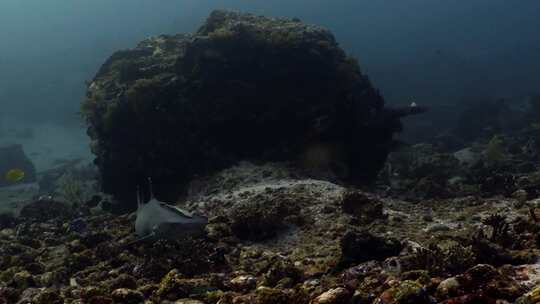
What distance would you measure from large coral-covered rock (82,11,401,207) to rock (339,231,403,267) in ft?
20.1

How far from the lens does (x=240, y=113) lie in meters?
11.9

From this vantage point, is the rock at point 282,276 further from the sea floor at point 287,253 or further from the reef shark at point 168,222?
the reef shark at point 168,222

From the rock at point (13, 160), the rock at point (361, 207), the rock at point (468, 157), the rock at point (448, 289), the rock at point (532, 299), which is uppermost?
the rock at point (532, 299)

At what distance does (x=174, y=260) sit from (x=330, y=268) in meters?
2.27

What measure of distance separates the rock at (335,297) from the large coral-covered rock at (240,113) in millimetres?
7925

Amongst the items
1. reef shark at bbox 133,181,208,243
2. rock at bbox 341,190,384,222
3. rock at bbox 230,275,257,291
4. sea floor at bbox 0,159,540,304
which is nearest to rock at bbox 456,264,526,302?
sea floor at bbox 0,159,540,304

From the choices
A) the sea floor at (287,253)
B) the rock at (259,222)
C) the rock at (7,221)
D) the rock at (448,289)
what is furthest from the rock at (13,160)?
the rock at (448,289)

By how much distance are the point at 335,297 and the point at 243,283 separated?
1802mm

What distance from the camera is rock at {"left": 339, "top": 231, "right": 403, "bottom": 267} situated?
556 centimetres

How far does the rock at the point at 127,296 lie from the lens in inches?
191

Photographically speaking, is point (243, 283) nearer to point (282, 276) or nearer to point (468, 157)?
point (282, 276)

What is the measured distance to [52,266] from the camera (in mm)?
7383

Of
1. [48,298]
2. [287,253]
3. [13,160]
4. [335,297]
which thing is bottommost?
[13,160]

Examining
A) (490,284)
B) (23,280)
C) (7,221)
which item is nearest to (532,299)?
(490,284)
